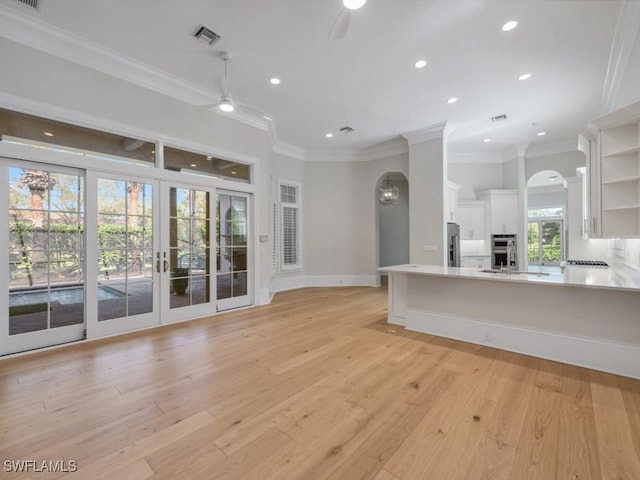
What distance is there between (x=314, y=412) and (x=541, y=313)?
8.78ft

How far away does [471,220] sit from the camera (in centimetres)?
729

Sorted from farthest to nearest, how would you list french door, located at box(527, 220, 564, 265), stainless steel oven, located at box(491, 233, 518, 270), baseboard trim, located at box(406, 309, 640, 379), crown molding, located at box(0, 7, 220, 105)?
french door, located at box(527, 220, 564, 265)
stainless steel oven, located at box(491, 233, 518, 270)
crown molding, located at box(0, 7, 220, 105)
baseboard trim, located at box(406, 309, 640, 379)

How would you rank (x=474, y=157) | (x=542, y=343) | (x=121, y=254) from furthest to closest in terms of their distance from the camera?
1. (x=474, y=157)
2. (x=121, y=254)
3. (x=542, y=343)

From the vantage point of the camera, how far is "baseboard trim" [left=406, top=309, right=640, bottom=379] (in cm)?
265

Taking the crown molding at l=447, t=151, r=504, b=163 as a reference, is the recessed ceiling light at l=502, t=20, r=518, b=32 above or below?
above

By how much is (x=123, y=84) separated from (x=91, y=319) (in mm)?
3087

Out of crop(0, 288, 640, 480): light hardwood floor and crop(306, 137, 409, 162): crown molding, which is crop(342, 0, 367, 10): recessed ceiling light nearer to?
crop(0, 288, 640, 480): light hardwood floor

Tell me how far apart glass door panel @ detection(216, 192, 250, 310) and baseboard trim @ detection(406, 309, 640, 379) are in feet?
10.4

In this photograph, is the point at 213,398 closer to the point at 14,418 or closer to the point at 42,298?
the point at 14,418

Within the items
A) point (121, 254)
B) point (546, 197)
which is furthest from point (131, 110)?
point (546, 197)

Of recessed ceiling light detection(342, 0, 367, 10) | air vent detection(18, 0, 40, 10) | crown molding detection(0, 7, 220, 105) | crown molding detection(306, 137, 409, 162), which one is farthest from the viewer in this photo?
crown molding detection(306, 137, 409, 162)

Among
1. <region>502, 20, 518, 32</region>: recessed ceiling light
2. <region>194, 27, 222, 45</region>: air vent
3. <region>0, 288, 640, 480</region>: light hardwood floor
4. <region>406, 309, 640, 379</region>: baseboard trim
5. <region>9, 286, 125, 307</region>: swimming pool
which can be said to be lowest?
<region>0, 288, 640, 480</region>: light hardwood floor

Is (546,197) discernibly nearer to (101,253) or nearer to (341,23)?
(341,23)

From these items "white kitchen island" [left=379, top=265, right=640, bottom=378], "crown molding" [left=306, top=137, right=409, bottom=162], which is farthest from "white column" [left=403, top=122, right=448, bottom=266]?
"white kitchen island" [left=379, top=265, right=640, bottom=378]
